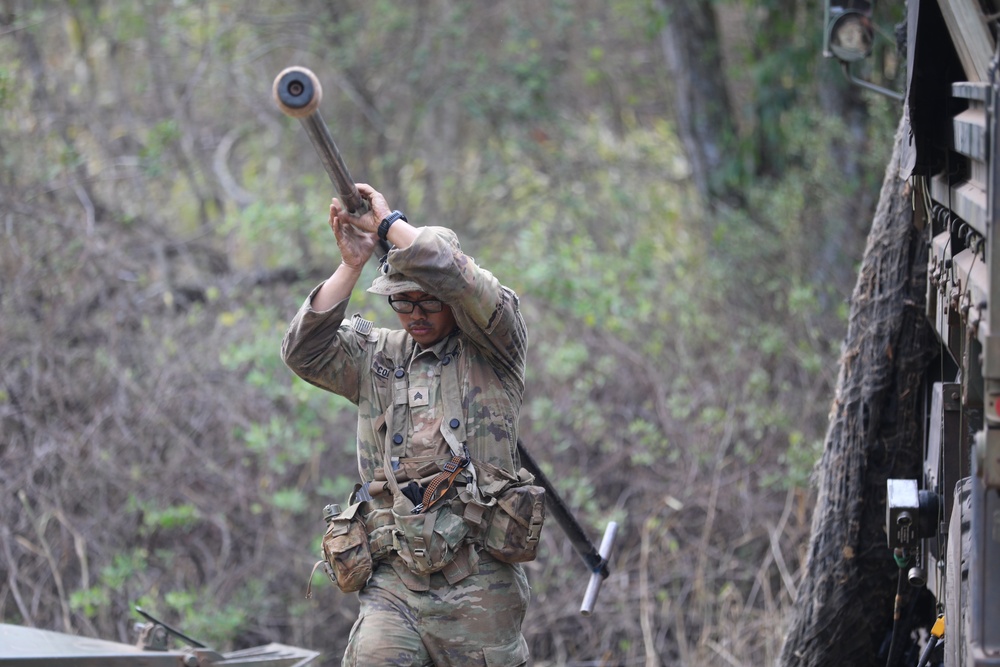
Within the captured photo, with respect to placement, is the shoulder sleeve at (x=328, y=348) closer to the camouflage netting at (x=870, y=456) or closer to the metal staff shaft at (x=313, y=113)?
the metal staff shaft at (x=313, y=113)

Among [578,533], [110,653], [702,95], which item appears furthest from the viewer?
[702,95]

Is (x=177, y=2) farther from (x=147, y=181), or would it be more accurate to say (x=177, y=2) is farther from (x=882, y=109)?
(x=882, y=109)

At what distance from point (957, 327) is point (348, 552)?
2.16 meters

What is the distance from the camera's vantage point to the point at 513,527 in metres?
4.05

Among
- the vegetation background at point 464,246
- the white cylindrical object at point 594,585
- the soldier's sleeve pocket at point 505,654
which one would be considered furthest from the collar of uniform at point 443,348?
the vegetation background at point 464,246

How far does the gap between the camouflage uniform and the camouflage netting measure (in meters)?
1.61

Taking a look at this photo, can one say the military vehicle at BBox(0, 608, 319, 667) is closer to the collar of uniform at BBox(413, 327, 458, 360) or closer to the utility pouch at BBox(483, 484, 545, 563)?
the utility pouch at BBox(483, 484, 545, 563)

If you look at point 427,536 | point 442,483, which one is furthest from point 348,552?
point 442,483

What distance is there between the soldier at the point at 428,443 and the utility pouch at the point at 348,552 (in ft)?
0.04

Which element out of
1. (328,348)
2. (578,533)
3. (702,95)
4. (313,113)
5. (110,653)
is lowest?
(110,653)

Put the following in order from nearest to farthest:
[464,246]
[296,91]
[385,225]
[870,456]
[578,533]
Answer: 1. [296,91]
2. [385,225]
3. [578,533]
4. [870,456]
5. [464,246]

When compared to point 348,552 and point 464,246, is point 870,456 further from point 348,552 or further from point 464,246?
point 464,246

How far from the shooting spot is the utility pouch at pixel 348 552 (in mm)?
4043

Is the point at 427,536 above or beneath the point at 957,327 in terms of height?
beneath
